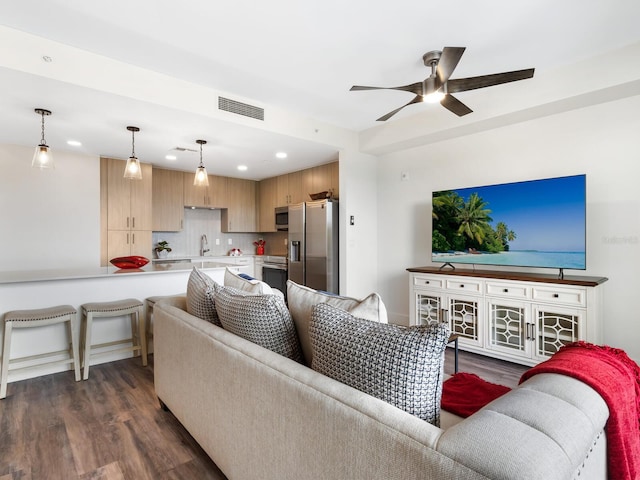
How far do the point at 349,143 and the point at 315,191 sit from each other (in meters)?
1.17

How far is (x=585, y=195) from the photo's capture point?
9.52ft

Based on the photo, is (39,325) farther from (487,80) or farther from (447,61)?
(487,80)

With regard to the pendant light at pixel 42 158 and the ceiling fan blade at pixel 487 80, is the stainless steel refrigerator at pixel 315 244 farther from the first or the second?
the pendant light at pixel 42 158

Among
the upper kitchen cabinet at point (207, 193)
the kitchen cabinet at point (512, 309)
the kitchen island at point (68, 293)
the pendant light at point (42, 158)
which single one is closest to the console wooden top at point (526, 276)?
the kitchen cabinet at point (512, 309)

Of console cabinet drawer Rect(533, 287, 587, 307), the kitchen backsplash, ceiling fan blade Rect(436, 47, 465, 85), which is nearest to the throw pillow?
ceiling fan blade Rect(436, 47, 465, 85)

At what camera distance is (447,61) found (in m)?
2.21

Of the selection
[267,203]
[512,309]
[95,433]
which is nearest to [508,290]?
[512,309]

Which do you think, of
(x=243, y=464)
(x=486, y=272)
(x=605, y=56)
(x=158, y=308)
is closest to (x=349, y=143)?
(x=486, y=272)

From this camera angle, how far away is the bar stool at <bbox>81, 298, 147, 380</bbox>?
290cm

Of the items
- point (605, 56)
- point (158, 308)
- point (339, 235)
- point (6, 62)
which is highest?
point (605, 56)

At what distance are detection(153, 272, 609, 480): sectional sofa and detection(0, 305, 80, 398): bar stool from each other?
1.82 m

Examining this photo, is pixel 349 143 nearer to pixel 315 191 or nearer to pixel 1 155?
pixel 315 191

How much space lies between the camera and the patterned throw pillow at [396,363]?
97 centimetres

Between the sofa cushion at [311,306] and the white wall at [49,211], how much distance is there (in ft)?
14.1
